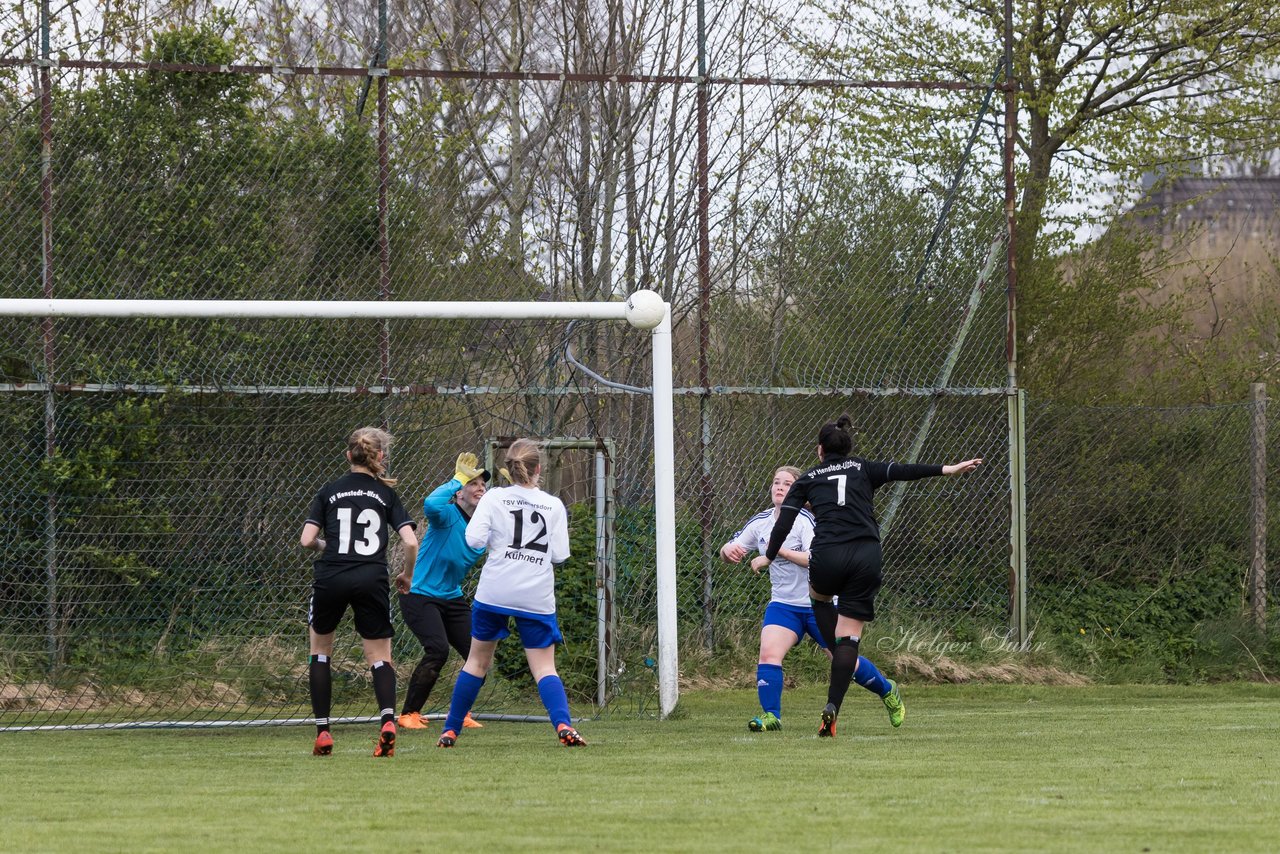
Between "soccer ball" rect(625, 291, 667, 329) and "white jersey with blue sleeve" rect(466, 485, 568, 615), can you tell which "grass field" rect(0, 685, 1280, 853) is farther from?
"soccer ball" rect(625, 291, 667, 329)

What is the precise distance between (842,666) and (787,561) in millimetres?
901

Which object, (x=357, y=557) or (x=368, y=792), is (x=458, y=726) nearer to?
(x=357, y=557)

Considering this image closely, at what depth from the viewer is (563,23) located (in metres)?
14.3

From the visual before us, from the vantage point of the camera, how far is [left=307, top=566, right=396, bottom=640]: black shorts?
780 cm

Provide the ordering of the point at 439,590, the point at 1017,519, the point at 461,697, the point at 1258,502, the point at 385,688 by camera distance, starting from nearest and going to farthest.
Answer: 1. the point at 385,688
2. the point at 461,697
3. the point at 439,590
4. the point at 1017,519
5. the point at 1258,502

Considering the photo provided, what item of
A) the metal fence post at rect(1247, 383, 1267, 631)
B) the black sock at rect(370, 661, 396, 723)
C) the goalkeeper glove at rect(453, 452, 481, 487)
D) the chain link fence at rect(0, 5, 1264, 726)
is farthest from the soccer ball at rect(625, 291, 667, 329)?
the metal fence post at rect(1247, 383, 1267, 631)

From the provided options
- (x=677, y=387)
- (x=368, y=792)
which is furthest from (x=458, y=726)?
(x=677, y=387)

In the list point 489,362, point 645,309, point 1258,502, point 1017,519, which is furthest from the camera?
point 1258,502

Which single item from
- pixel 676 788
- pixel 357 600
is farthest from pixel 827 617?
pixel 676 788

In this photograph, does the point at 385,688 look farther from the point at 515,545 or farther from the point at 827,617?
→ the point at 827,617

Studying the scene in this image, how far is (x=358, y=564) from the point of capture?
7.82 metres

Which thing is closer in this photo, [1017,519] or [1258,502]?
[1017,519]

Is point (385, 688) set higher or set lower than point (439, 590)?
lower

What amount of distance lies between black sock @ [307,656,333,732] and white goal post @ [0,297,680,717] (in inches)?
97.5
